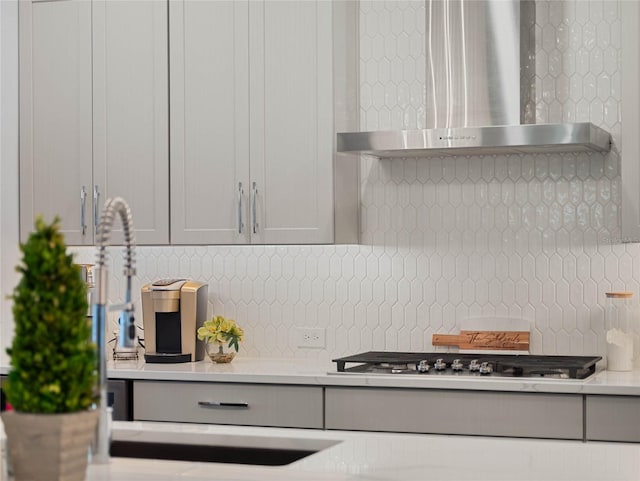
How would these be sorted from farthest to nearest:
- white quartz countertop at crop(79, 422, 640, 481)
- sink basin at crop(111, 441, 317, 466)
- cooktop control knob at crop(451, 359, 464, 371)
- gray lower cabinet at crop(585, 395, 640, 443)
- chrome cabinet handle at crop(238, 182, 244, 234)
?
chrome cabinet handle at crop(238, 182, 244, 234) < cooktop control knob at crop(451, 359, 464, 371) < gray lower cabinet at crop(585, 395, 640, 443) < sink basin at crop(111, 441, 317, 466) < white quartz countertop at crop(79, 422, 640, 481)

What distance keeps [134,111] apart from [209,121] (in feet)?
1.11

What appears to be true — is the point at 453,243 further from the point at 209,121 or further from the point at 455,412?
the point at 209,121

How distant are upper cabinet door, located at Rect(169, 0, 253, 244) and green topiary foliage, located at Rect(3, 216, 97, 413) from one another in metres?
2.55

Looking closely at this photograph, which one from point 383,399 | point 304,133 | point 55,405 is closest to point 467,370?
point 383,399

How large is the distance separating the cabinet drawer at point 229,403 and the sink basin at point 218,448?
1.37 meters

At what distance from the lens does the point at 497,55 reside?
3994 mm

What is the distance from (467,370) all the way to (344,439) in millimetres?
1443

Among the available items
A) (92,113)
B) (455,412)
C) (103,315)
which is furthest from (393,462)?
(92,113)

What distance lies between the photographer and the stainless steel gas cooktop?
3.67 meters

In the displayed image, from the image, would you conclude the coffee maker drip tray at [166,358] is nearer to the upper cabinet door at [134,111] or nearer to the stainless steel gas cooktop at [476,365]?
the upper cabinet door at [134,111]

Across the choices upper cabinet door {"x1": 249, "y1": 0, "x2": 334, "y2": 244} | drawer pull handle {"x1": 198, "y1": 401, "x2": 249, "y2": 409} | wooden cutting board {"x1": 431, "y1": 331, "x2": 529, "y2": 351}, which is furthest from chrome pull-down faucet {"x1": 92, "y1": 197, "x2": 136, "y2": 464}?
wooden cutting board {"x1": 431, "y1": 331, "x2": 529, "y2": 351}

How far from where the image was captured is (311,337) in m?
4.49

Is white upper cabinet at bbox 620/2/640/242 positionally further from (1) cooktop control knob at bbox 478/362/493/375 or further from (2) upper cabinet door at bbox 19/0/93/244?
(2) upper cabinet door at bbox 19/0/93/244

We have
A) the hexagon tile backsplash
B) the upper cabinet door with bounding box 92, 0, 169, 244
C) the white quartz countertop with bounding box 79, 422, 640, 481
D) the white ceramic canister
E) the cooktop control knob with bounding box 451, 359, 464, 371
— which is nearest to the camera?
the white quartz countertop with bounding box 79, 422, 640, 481
